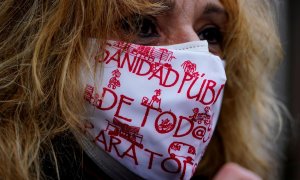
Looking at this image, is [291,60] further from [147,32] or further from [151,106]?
[151,106]

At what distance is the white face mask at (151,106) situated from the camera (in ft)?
5.84

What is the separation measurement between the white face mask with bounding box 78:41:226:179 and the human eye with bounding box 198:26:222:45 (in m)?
0.30

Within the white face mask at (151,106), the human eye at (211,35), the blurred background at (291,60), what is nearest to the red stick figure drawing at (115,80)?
the white face mask at (151,106)

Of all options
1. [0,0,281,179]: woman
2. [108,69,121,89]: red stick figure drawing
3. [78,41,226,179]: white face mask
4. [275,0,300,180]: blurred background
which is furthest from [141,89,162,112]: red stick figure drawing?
[275,0,300,180]: blurred background

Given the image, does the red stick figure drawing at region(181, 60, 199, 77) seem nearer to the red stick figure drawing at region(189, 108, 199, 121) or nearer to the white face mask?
the white face mask

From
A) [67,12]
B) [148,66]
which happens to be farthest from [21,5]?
[148,66]

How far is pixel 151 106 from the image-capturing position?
1786 millimetres

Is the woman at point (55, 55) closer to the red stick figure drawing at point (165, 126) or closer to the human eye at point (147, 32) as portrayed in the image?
the human eye at point (147, 32)

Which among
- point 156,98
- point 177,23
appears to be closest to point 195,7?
point 177,23

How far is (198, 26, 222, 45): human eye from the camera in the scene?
7.06 ft

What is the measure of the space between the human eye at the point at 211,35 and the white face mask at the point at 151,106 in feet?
0.99

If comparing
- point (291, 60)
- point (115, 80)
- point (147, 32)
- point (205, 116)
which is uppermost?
point (147, 32)

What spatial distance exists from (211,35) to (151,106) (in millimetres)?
578

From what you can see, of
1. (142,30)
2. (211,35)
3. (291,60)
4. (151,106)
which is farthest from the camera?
(291,60)
